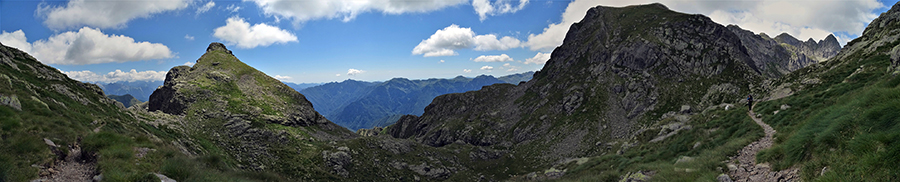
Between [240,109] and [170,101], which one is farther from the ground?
[170,101]

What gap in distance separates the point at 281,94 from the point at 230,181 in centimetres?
11695

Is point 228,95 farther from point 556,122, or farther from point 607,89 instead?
point 607,89

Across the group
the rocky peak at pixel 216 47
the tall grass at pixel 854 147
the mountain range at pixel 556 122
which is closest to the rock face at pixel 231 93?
the mountain range at pixel 556 122

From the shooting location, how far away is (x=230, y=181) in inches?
682

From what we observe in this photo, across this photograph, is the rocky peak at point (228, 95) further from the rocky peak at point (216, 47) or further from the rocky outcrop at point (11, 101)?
the rocky outcrop at point (11, 101)

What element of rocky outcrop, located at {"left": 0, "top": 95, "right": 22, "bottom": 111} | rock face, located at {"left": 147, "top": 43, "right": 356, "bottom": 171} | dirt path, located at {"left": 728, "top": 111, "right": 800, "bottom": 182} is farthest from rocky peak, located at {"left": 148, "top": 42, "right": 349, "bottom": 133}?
dirt path, located at {"left": 728, "top": 111, "right": 800, "bottom": 182}

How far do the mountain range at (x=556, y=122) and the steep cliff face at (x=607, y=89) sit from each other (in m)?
0.69

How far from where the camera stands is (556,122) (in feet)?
387

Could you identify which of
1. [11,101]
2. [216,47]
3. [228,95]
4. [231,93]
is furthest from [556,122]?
[216,47]

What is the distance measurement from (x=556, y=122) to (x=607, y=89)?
971 inches

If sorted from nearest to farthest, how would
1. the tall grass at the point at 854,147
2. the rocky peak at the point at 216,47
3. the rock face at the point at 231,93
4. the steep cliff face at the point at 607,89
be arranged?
the tall grass at the point at 854,147
the rock face at the point at 231,93
the steep cliff face at the point at 607,89
the rocky peak at the point at 216,47

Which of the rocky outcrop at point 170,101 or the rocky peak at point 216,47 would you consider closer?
the rocky outcrop at point 170,101

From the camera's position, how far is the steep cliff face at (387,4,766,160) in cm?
9469

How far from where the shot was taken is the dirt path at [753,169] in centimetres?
1095
